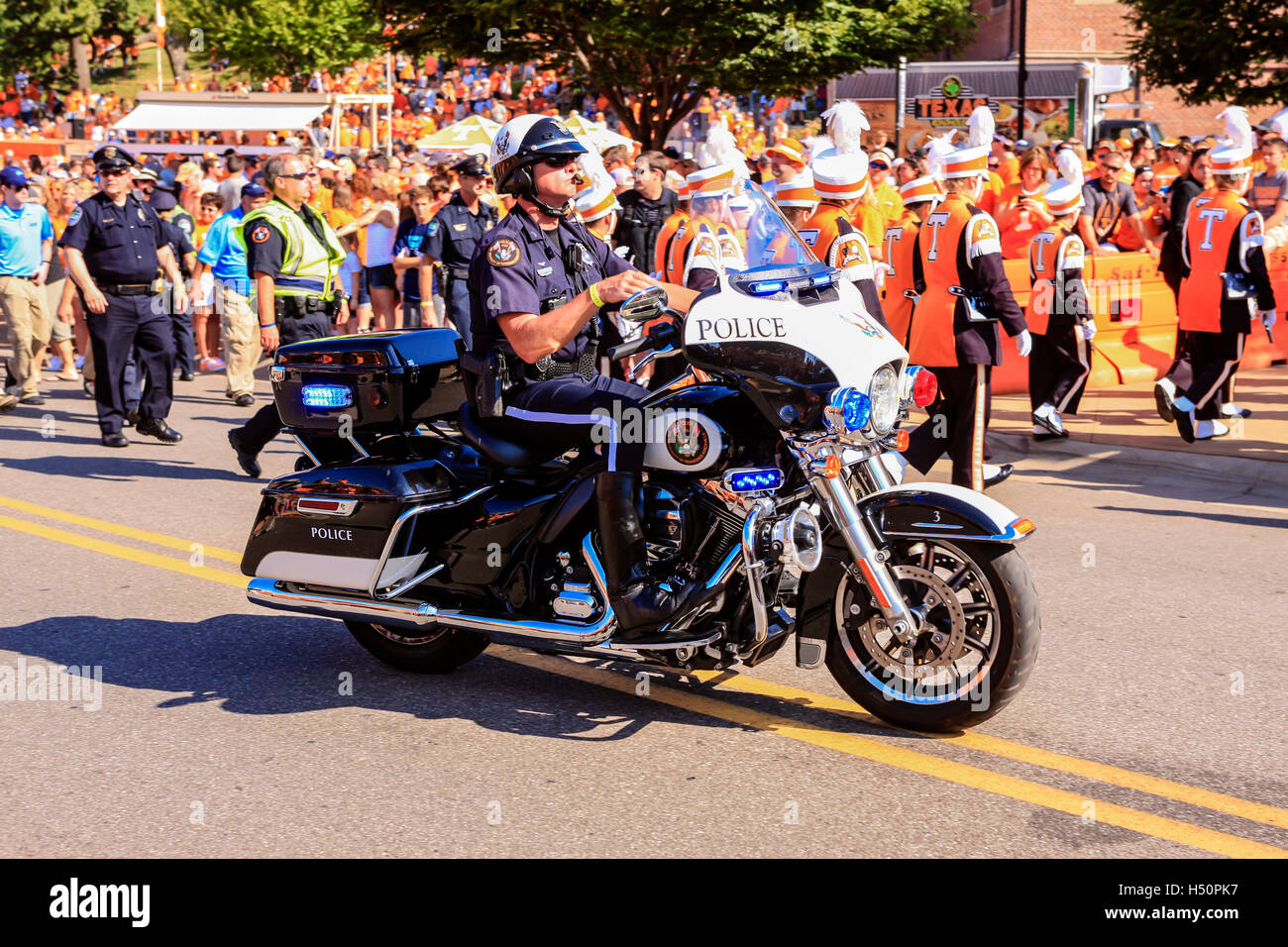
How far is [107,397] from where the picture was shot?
36.0 ft

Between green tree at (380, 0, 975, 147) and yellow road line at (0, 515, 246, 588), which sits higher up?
green tree at (380, 0, 975, 147)

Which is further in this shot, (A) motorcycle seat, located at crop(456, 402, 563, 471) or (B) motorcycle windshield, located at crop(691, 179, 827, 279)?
(A) motorcycle seat, located at crop(456, 402, 563, 471)

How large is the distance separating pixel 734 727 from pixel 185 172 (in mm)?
15335

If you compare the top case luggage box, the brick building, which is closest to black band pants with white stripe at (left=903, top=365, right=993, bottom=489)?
the top case luggage box

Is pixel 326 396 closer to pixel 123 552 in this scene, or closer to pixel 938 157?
pixel 123 552

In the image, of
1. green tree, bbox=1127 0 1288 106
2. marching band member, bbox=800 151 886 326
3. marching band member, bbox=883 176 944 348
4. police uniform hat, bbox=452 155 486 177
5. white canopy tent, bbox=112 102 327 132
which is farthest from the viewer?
white canopy tent, bbox=112 102 327 132

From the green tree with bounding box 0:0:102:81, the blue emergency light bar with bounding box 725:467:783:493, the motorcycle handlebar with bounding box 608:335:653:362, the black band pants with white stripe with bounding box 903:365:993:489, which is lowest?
the black band pants with white stripe with bounding box 903:365:993:489

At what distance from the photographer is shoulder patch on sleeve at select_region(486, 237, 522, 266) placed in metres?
4.91

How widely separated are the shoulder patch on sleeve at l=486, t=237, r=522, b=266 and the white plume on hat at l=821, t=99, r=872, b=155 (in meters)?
4.88

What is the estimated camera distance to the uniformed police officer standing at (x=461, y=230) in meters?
11.8

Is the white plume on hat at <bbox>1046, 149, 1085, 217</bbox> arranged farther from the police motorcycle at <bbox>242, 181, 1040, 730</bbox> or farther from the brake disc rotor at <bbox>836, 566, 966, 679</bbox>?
the brake disc rotor at <bbox>836, 566, 966, 679</bbox>
